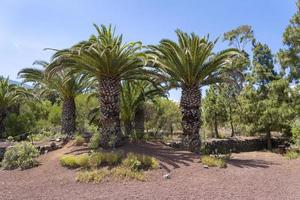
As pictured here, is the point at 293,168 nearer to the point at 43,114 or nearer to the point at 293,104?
the point at 293,104

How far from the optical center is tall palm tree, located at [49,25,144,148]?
13.7m

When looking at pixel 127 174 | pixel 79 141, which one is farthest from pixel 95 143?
pixel 127 174

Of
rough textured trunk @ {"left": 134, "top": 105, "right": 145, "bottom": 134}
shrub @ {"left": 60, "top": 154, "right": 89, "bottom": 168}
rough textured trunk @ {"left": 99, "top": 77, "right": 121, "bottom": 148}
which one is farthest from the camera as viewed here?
rough textured trunk @ {"left": 134, "top": 105, "right": 145, "bottom": 134}

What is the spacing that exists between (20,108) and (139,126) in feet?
47.6

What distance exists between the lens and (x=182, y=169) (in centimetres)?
1096

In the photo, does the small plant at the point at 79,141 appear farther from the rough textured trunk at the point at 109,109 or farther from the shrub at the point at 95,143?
the rough textured trunk at the point at 109,109

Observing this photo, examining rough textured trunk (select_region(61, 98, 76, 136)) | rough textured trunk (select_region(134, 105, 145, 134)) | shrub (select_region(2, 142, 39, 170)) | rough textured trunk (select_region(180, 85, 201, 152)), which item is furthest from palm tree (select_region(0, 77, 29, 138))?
rough textured trunk (select_region(180, 85, 201, 152))

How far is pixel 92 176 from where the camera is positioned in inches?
395

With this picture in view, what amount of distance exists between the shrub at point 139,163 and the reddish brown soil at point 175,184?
13.6 inches

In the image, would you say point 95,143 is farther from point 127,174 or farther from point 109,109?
point 127,174

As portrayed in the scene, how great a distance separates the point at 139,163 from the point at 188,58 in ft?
18.8

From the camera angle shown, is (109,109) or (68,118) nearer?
(109,109)

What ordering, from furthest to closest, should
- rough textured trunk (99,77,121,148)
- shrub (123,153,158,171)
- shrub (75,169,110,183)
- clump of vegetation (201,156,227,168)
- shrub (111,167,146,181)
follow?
rough textured trunk (99,77,121,148) → clump of vegetation (201,156,227,168) → shrub (123,153,158,171) → shrub (111,167,146,181) → shrub (75,169,110,183)

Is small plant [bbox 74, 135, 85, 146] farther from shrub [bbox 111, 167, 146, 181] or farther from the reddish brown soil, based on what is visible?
shrub [bbox 111, 167, 146, 181]
